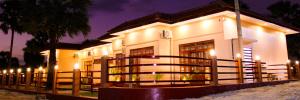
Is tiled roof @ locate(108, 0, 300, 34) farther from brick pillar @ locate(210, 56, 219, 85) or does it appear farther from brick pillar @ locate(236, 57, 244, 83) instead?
brick pillar @ locate(210, 56, 219, 85)

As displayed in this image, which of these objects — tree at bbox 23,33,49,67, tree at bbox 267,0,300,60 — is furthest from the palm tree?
tree at bbox 23,33,49,67

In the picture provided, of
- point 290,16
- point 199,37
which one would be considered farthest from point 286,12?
point 199,37

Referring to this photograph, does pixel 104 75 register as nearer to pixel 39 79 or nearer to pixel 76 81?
pixel 76 81

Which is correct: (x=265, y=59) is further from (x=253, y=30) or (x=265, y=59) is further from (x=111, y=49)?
(x=111, y=49)

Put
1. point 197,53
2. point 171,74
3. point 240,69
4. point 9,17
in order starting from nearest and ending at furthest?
point 240,69 → point 197,53 → point 171,74 → point 9,17

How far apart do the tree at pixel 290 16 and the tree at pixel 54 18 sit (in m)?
17.7

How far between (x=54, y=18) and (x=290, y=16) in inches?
828

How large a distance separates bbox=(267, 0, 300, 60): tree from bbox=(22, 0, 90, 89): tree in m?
17.7

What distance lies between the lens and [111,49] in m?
20.4

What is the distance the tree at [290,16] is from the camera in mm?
23422

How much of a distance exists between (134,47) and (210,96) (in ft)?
26.6

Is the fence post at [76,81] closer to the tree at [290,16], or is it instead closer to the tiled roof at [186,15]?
the tiled roof at [186,15]

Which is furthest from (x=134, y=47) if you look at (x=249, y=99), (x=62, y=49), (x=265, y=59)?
(x=62, y=49)

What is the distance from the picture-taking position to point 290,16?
25.2m
